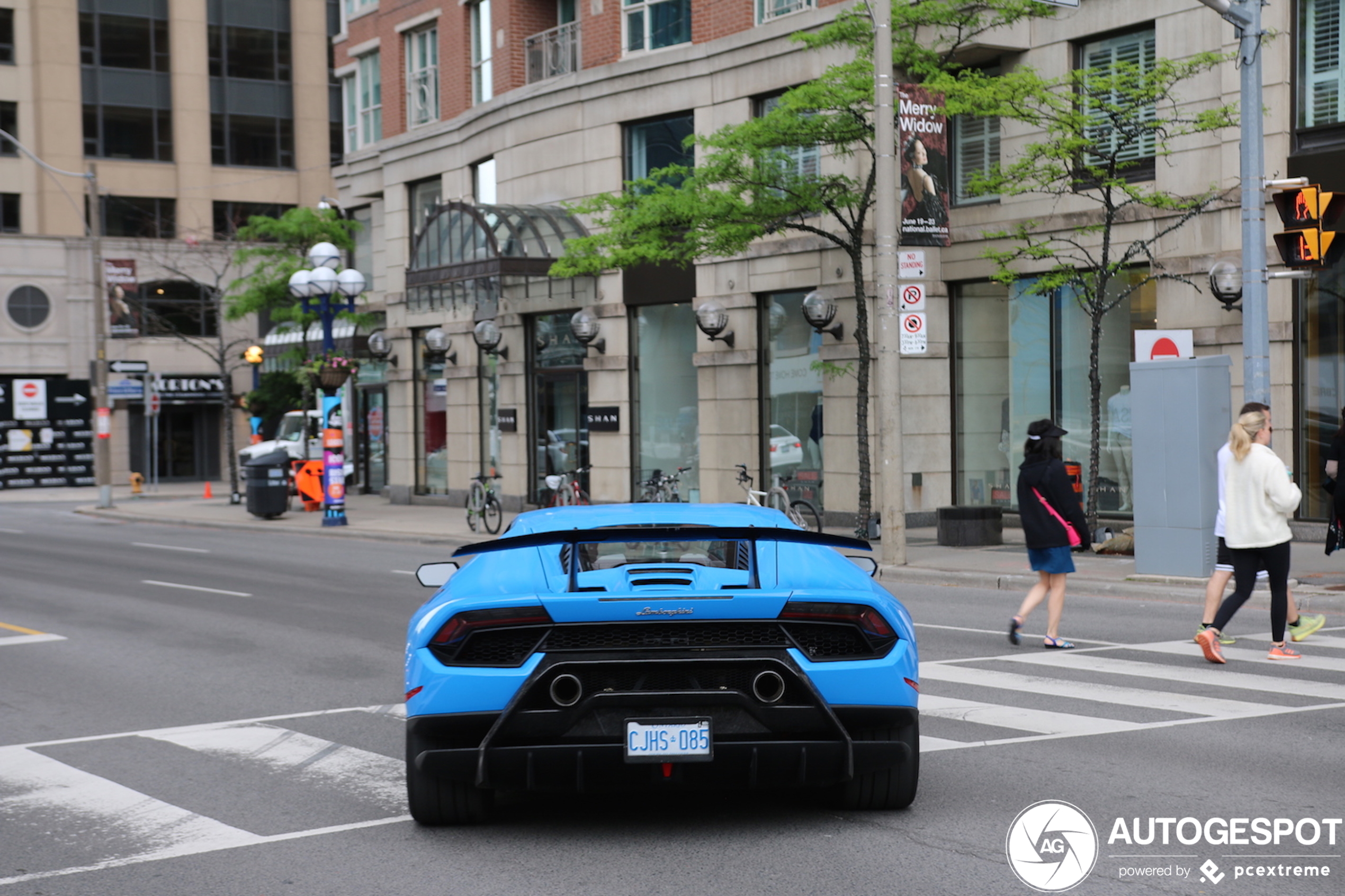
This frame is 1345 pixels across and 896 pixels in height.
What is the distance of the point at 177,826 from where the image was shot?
6.34 m

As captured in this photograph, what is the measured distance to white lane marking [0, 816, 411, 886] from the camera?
5.61 metres

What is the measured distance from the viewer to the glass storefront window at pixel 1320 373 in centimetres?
1867

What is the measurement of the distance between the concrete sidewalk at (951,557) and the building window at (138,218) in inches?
836

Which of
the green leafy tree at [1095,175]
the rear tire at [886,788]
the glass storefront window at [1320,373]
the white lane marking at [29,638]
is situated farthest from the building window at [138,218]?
the rear tire at [886,788]

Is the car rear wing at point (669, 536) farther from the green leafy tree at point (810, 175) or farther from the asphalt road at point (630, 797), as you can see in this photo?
the green leafy tree at point (810, 175)

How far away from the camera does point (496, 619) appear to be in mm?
5582

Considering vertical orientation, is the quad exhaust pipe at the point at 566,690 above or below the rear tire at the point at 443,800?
above

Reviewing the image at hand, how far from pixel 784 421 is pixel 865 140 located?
6.29m

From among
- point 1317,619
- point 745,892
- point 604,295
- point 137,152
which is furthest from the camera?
point 137,152

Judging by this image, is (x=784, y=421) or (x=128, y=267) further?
(x=128, y=267)

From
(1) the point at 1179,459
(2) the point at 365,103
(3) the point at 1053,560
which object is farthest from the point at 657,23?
(3) the point at 1053,560

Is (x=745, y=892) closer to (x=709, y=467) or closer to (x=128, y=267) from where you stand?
(x=709, y=467)

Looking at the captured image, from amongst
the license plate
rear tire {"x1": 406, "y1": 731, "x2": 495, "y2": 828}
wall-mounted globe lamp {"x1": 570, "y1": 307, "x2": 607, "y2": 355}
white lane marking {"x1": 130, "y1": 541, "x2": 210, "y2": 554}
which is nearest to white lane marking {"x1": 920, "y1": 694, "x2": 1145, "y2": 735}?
the license plate

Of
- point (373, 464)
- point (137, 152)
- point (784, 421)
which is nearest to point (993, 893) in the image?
point (784, 421)
